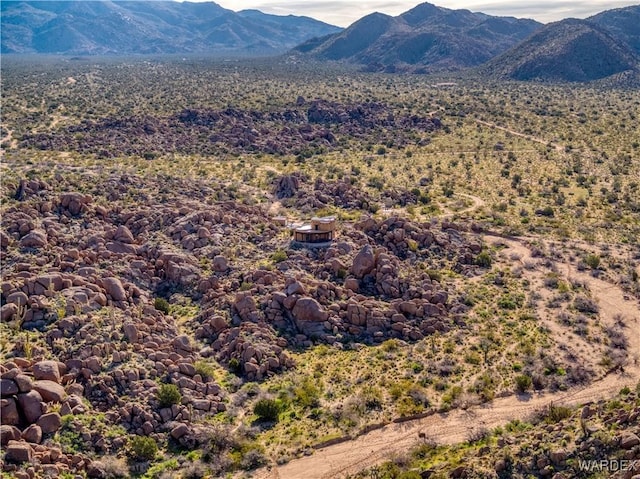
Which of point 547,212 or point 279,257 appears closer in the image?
point 279,257

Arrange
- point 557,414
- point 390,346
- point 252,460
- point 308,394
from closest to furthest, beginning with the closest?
1. point 557,414
2. point 252,460
3. point 308,394
4. point 390,346

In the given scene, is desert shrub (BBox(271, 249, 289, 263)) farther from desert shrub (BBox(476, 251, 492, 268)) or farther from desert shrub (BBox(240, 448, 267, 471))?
desert shrub (BBox(240, 448, 267, 471))

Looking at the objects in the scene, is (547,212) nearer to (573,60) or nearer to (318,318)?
(318,318)

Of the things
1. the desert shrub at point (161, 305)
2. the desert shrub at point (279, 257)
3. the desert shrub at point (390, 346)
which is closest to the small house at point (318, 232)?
the desert shrub at point (279, 257)

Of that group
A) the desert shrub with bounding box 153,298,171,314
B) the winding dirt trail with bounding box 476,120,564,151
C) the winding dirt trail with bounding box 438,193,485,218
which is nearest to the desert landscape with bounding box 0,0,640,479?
the desert shrub with bounding box 153,298,171,314

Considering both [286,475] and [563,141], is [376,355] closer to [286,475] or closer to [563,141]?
[286,475]

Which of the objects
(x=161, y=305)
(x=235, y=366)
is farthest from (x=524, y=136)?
(x=235, y=366)

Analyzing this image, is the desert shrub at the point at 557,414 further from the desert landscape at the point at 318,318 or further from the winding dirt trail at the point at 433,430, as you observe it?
the winding dirt trail at the point at 433,430
